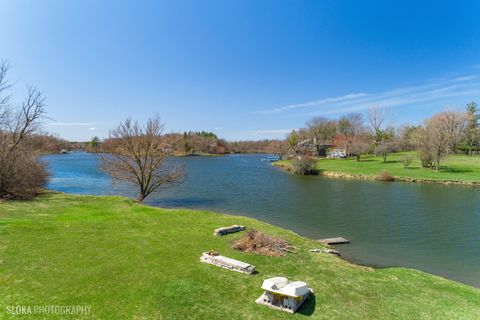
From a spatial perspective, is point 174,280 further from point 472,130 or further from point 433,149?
point 472,130

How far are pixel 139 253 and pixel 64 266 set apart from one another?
2674 millimetres

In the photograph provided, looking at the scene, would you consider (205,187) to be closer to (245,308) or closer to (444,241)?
(444,241)

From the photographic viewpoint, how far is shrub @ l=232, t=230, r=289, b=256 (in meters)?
13.1

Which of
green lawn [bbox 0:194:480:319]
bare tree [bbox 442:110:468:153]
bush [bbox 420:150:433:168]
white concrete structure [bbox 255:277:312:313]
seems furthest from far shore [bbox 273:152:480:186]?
white concrete structure [bbox 255:277:312:313]

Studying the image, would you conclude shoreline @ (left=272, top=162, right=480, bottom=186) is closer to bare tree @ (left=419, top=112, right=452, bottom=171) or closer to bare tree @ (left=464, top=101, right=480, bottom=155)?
bare tree @ (left=419, top=112, right=452, bottom=171)

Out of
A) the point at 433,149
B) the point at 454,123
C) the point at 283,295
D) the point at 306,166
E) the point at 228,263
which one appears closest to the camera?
the point at 283,295

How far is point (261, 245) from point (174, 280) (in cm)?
504

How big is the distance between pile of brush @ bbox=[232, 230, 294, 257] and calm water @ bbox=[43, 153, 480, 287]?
16.5 feet

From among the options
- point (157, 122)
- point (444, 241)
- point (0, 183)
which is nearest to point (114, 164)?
point (157, 122)

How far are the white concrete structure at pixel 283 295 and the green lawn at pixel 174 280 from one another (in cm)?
30

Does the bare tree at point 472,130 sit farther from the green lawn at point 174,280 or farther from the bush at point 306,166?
the green lawn at point 174,280

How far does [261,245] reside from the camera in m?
13.6

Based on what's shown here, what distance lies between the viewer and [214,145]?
161250 mm

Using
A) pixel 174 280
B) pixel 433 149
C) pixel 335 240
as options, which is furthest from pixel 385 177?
pixel 174 280
